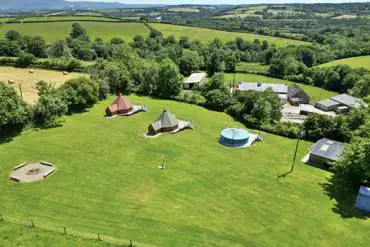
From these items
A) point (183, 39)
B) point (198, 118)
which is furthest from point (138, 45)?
point (198, 118)

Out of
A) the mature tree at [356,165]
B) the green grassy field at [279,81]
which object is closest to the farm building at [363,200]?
the mature tree at [356,165]

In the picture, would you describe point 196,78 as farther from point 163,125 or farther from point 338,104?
point 163,125

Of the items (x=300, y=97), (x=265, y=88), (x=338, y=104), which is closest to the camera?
(x=338, y=104)

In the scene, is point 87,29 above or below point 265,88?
above

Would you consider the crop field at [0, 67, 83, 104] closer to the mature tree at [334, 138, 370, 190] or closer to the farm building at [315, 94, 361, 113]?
the mature tree at [334, 138, 370, 190]

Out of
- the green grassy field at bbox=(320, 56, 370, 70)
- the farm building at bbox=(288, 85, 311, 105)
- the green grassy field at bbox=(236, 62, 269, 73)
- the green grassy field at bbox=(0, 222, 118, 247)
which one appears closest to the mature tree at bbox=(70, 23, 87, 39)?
the green grassy field at bbox=(236, 62, 269, 73)

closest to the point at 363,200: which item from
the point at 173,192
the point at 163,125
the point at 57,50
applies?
the point at 173,192
